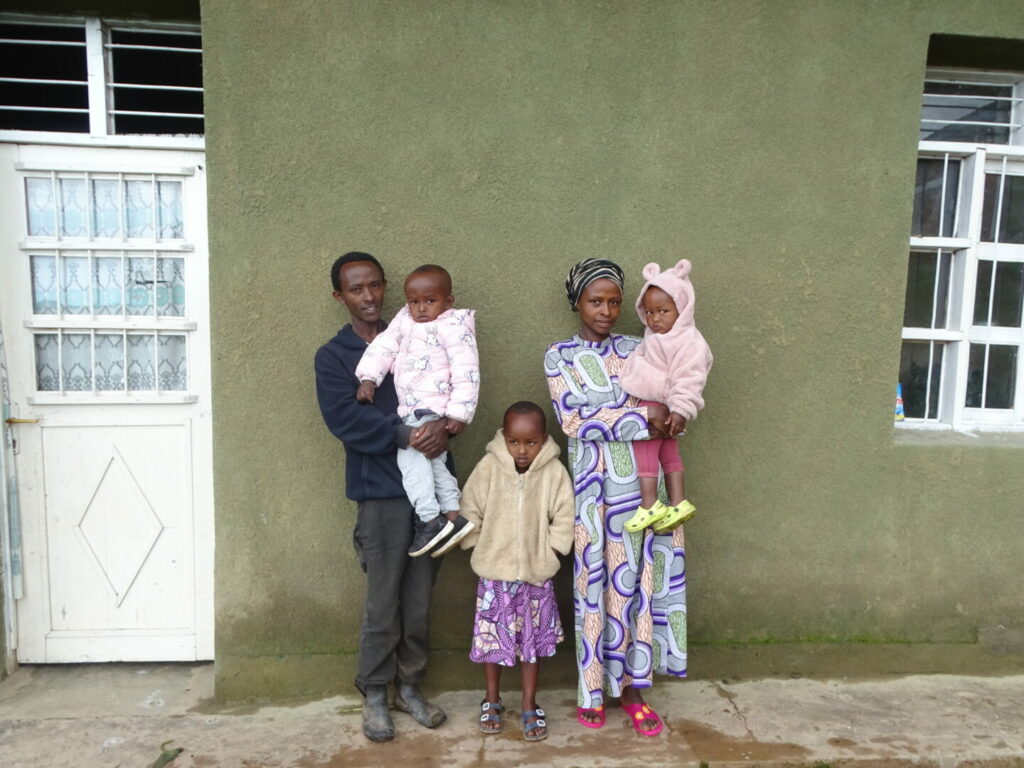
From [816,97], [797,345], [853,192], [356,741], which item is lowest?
[356,741]

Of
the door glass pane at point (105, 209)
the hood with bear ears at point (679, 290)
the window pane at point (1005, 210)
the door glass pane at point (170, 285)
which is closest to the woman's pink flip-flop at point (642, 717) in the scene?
the hood with bear ears at point (679, 290)

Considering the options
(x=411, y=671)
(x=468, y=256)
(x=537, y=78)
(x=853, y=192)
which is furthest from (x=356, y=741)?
(x=853, y=192)

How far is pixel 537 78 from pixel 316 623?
2.63 meters

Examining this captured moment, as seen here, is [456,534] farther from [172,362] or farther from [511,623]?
[172,362]

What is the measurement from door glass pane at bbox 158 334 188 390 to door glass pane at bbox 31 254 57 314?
513 mm

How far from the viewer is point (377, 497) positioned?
270cm

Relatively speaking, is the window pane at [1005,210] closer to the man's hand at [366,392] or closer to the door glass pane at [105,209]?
the man's hand at [366,392]

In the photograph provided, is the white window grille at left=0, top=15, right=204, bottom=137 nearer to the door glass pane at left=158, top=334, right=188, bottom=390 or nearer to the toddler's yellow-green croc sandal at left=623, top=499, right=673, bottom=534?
the door glass pane at left=158, top=334, right=188, bottom=390

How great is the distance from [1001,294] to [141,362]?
4265 mm

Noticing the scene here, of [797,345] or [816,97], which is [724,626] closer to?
[797,345]

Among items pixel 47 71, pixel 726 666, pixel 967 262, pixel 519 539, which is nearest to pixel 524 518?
pixel 519 539

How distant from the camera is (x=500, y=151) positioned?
116 inches

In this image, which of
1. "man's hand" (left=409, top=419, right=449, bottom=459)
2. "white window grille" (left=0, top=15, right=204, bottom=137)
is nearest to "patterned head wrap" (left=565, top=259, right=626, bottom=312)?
"man's hand" (left=409, top=419, right=449, bottom=459)

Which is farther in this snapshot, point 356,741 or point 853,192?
point 853,192
